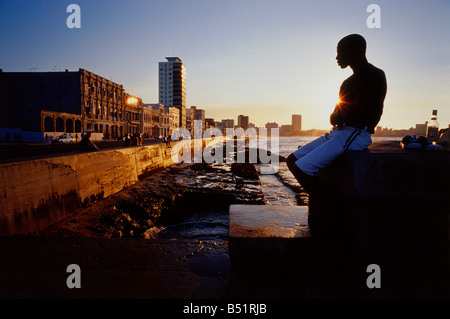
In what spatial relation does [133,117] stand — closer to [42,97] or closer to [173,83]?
[42,97]

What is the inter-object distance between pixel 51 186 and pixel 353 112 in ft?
24.1

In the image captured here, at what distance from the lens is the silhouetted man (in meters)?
2.01

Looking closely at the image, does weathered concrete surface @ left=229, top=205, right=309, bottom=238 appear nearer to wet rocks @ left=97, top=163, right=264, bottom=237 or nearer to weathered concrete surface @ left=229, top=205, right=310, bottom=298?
weathered concrete surface @ left=229, top=205, right=310, bottom=298

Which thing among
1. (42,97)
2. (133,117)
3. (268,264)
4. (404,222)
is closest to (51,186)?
(268,264)

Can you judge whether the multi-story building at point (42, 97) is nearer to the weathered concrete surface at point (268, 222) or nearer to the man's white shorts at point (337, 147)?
the weathered concrete surface at point (268, 222)

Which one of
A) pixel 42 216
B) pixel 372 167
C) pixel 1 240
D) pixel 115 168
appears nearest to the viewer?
pixel 372 167

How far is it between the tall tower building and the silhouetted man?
118 m

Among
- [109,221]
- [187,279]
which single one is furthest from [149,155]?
[187,279]

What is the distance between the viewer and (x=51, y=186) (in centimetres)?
654

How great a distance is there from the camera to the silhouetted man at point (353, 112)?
2.01m

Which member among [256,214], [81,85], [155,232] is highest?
[81,85]
